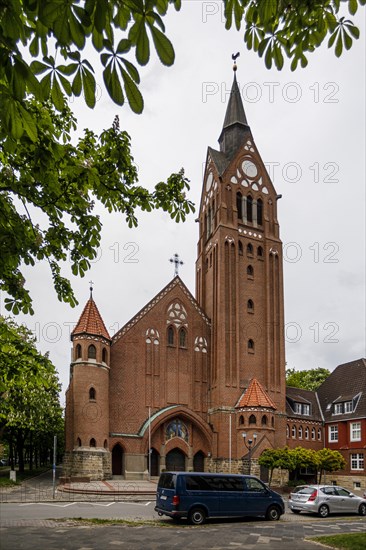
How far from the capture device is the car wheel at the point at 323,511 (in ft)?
80.4

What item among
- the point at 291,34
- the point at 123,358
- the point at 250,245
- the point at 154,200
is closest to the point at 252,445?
the point at 123,358

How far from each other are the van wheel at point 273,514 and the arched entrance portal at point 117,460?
78.0ft

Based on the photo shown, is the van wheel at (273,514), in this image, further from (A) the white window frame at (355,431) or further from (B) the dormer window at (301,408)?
(B) the dormer window at (301,408)

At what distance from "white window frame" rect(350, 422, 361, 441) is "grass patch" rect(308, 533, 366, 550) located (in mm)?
35883

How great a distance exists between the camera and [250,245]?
52750mm

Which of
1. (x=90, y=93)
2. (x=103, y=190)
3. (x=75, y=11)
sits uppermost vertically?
(x=103, y=190)

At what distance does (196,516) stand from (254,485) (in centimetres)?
308

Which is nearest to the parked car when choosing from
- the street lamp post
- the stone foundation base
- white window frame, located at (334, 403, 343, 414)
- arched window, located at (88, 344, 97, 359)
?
the street lamp post

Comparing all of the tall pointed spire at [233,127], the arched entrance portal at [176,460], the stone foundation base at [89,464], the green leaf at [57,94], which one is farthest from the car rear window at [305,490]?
the tall pointed spire at [233,127]

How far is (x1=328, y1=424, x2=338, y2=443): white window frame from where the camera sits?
52.8m

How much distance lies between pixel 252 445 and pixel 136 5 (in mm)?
44221

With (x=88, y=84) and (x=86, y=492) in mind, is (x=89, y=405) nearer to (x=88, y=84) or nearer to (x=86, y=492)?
(x=86, y=492)

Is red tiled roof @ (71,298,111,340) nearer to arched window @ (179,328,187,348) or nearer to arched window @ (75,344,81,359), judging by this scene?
arched window @ (75,344,81,359)

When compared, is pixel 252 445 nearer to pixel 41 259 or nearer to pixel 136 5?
pixel 41 259
